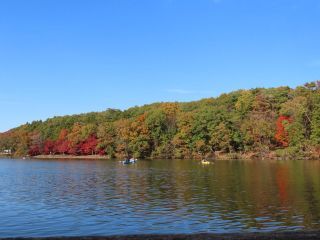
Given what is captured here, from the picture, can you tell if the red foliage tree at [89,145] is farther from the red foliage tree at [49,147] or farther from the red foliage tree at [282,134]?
the red foliage tree at [282,134]

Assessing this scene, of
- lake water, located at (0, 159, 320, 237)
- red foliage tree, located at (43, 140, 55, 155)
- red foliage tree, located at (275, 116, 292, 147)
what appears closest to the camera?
lake water, located at (0, 159, 320, 237)

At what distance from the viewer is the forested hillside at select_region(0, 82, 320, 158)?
95.6 metres

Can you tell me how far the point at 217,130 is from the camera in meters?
104

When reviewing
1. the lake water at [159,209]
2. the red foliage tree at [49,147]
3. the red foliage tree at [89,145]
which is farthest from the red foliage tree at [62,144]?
the lake water at [159,209]

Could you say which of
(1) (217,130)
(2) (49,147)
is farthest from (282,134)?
(2) (49,147)

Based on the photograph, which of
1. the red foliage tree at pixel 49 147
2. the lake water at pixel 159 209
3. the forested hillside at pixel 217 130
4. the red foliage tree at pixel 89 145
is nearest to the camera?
the lake water at pixel 159 209

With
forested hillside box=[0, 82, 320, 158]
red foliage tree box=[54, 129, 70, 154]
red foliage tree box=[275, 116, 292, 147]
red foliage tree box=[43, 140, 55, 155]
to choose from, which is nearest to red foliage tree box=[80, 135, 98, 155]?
forested hillside box=[0, 82, 320, 158]

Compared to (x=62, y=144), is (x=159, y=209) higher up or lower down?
lower down

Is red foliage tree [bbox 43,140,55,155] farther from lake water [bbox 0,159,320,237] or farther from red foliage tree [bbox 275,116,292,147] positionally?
lake water [bbox 0,159,320,237]

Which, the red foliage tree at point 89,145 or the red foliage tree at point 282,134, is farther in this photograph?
the red foliage tree at point 89,145

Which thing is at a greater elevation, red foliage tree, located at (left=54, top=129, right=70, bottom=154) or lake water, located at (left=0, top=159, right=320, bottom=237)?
red foliage tree, located at (left=54, top=129, right=70, bottom=154)

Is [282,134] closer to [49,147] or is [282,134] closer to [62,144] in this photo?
[62,144]

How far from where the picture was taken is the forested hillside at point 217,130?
9562 cm

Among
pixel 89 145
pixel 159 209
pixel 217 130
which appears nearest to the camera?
pixel 159 209
